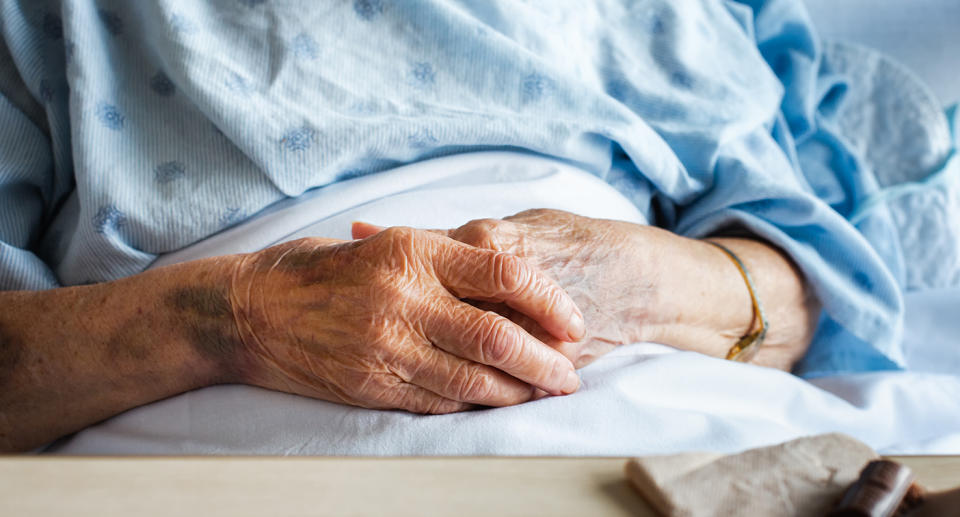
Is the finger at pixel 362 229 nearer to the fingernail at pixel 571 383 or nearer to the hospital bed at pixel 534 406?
the hospital bed at pixel 534 406

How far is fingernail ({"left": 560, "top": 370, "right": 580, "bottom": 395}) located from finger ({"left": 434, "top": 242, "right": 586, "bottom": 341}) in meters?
0.05

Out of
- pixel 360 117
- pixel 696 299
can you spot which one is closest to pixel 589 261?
pixel 696 299

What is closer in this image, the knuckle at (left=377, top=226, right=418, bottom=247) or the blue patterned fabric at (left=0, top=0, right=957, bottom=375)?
the knuckle at (left=377, top=226, right=418, bottom=247)

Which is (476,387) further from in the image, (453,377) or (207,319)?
(207,319)

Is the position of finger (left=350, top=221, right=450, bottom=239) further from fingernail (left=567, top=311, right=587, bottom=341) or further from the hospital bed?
fingernail (left=567, top=311, right=587, bottom=341)

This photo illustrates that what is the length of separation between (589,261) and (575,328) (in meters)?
0.13

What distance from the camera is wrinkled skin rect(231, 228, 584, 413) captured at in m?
0.63

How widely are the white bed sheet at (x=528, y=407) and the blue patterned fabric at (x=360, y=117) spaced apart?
4 cm

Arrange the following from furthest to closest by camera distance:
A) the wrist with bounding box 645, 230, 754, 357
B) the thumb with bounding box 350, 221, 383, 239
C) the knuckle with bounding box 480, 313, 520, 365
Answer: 1. the wrist with bounding box 645, 230, 754, 357
2. the thumb with bounding box 350, 221, 383, 239
3. the knuckle with bounding box 480, 313, 520, 365

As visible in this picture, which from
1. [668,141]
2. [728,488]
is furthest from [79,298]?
[668,141]

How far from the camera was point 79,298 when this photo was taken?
2.30 ft

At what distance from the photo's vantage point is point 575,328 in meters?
0.68

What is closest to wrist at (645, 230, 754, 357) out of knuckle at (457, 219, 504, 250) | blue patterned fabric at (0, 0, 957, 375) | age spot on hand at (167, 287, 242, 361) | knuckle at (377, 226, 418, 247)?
blue patterned fabric at (0, 0, 957, 375)

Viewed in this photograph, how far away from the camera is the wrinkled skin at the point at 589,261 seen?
2.41 ft
